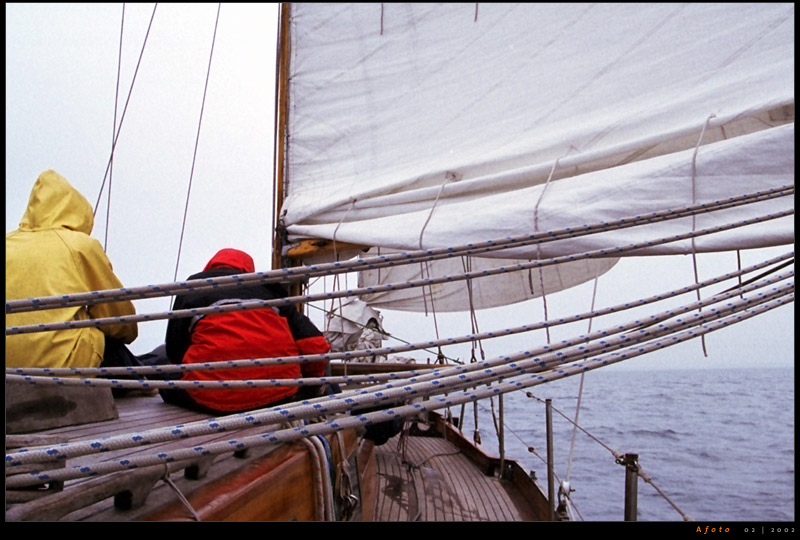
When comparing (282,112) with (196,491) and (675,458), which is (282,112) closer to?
(196,491)

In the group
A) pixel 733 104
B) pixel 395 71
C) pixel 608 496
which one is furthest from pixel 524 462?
pixel 733 104

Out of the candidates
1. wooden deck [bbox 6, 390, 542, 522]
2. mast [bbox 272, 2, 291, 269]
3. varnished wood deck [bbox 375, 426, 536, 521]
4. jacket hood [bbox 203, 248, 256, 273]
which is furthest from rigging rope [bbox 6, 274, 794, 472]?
mast [bbox 272, 2, 291, 269]

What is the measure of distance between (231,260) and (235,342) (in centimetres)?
41

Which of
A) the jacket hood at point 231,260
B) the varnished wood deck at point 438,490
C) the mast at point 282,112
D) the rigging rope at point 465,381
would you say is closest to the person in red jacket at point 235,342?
the jacket hood at point 231,260

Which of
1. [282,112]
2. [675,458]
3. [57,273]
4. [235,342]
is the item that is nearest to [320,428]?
[235,342]

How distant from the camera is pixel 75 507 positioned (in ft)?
2.57

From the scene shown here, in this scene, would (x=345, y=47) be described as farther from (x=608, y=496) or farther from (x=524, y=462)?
(x=524, y=462)

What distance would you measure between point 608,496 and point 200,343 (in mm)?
6680

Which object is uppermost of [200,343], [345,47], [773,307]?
[345,47]

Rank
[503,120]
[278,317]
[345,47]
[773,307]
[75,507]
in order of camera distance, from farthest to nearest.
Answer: [345,47], [503,120], [278,317], [773,307], [75,507]

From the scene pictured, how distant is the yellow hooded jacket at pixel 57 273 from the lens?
1.46 meters

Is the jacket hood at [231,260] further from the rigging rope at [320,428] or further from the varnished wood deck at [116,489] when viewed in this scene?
the rigging rope at [320,428]

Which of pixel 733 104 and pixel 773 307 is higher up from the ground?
pixel 733 104

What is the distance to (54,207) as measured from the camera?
1665mm
